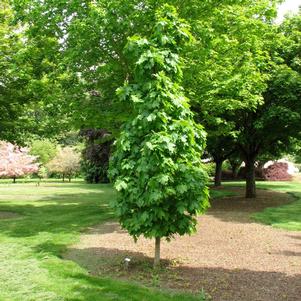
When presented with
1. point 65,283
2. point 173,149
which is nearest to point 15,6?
point 173,149

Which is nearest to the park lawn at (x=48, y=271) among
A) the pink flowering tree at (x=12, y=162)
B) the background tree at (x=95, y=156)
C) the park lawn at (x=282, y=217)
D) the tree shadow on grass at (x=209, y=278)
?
the tree shadow on grass at (x=209, y=278)

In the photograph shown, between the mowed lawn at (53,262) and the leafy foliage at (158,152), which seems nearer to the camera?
the mowed lawn at (53,262)

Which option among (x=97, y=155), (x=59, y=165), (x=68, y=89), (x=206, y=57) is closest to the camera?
(x=206, y=57)

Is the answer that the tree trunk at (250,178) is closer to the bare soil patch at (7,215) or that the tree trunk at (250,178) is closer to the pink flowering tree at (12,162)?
the bare soil patch at (7,215)

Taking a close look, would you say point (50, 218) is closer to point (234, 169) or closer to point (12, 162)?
point (234, 169)

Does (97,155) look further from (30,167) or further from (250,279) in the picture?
(250,279)

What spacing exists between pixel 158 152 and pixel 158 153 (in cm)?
3

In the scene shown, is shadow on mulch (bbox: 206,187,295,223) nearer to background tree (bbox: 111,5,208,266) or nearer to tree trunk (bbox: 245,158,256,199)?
tree trunk (bbox: 245,158,256,199)

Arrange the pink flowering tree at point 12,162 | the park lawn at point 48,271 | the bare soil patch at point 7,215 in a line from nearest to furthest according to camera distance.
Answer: the park lawn at point 48,271
the bare soil patch at point 7,215
the pink flowering tree at point 12,162

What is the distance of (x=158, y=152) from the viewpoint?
791 centimetres

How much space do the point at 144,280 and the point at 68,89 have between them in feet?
31.8

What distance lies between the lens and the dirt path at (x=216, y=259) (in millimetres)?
7457

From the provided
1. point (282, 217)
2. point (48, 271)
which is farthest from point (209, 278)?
point (282, 217)

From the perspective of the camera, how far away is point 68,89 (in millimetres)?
15586
